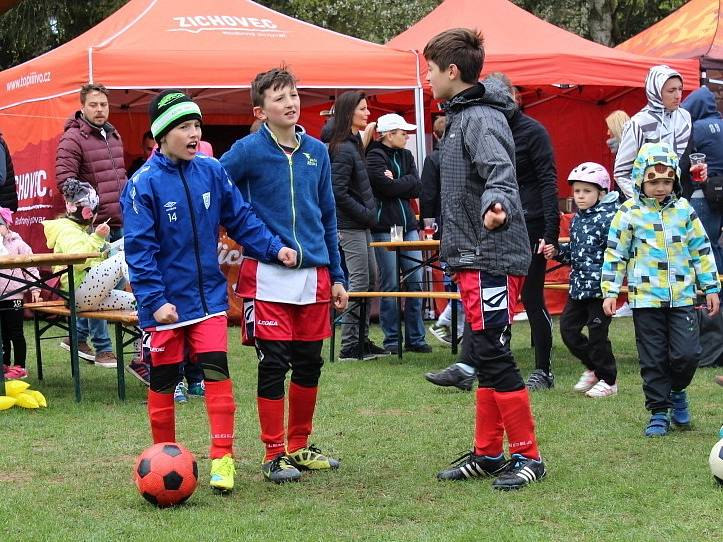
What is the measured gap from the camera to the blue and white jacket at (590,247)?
25.8ft

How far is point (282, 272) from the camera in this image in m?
5.43

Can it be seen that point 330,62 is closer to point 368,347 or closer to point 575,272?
point 368,347

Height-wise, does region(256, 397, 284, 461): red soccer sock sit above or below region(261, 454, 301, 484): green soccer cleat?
above

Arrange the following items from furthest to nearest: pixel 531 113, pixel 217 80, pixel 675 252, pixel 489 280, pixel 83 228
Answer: pixel 531 113, pixel 217 80, pixel 83 228, pixel 675 252, pixel 489 280

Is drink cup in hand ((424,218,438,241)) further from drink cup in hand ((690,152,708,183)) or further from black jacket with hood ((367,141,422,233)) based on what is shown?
drink cup in hand ((690,152,708,183))

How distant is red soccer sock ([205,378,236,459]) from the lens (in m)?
5.16

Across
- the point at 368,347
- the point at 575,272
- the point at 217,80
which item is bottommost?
the point at 368,347

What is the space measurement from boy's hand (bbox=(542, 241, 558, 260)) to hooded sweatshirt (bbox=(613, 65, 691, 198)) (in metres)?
1.33

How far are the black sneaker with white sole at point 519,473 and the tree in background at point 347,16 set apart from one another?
18.5m

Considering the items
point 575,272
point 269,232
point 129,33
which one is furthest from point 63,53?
point 269,232

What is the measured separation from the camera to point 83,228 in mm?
8703

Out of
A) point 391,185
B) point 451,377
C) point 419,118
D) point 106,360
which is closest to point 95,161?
point 106,360

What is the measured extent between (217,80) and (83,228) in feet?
11.9

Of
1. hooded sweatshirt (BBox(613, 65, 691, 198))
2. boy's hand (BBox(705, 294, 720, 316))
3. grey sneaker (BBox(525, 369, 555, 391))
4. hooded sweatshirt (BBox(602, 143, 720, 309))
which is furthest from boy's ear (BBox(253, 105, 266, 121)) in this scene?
hooded sweatshirt (BBox(613, 65, 691, 198))
